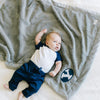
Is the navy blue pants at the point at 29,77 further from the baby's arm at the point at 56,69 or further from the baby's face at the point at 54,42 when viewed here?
the baby's face at the point at 54,42

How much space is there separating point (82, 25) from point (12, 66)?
0.59 metres

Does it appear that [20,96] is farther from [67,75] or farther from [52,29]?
[52,29]

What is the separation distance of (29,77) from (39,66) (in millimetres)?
98

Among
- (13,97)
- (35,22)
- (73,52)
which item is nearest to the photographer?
(13,97)

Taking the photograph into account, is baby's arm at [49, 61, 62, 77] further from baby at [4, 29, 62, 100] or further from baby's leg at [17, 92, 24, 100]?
baby's leg at [17, 92, 24, 100]

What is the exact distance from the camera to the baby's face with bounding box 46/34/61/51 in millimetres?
1095

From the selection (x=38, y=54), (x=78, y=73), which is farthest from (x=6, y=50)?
(x=78, y=73)

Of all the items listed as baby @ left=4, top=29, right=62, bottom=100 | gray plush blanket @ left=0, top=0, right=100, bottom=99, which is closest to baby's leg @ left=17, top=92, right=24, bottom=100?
baby @ left=4, top=29, right=62, bottom=100

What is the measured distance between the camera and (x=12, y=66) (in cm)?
108

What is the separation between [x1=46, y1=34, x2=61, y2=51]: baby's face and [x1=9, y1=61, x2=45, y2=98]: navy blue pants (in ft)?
0.59

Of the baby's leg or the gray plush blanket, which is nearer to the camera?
the baby's leg

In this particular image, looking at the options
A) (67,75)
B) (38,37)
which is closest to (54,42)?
(38,37)

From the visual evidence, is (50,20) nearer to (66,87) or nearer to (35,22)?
(35,22)

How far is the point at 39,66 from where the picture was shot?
3.50 ft
